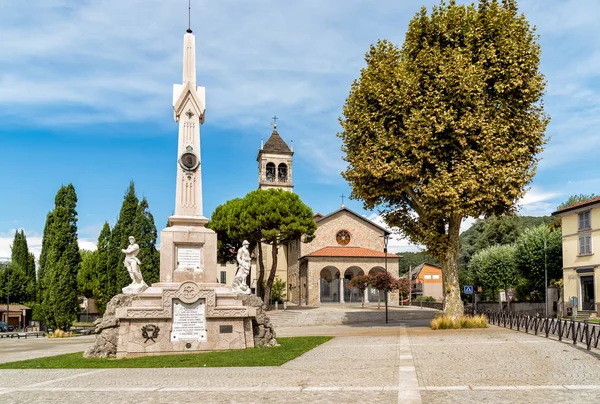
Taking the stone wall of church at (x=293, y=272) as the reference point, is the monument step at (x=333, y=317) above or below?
below

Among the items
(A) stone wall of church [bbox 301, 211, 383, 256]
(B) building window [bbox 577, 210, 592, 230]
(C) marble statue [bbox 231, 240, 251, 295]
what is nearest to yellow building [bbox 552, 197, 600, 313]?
(B) building window [bbox 577, 210, 592, 230]

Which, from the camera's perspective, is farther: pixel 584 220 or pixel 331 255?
pixel 331 255

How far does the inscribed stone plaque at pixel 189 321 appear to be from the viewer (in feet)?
55.4

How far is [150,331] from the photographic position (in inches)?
655

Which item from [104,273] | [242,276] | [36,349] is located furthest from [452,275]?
[104,273]

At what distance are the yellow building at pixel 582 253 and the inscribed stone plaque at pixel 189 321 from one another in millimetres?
33544

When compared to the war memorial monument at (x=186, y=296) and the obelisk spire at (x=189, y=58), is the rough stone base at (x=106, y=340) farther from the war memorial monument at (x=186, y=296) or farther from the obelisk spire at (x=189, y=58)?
the obelisk spire at (x=189, y=58)

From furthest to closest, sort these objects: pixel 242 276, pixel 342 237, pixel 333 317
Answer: pixel 342 237 → pixel 333 317 → pixel 242 276

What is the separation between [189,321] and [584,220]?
36233 millimetres

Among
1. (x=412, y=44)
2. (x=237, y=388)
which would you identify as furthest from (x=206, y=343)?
(x=412, y=44)

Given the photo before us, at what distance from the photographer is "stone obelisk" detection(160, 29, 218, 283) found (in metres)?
18.1

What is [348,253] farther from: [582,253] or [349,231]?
[582,253]

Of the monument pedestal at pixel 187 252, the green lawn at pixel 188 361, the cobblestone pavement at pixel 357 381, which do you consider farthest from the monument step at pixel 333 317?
the cobblestone pavement at pixel 357 381

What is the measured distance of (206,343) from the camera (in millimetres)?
17047
